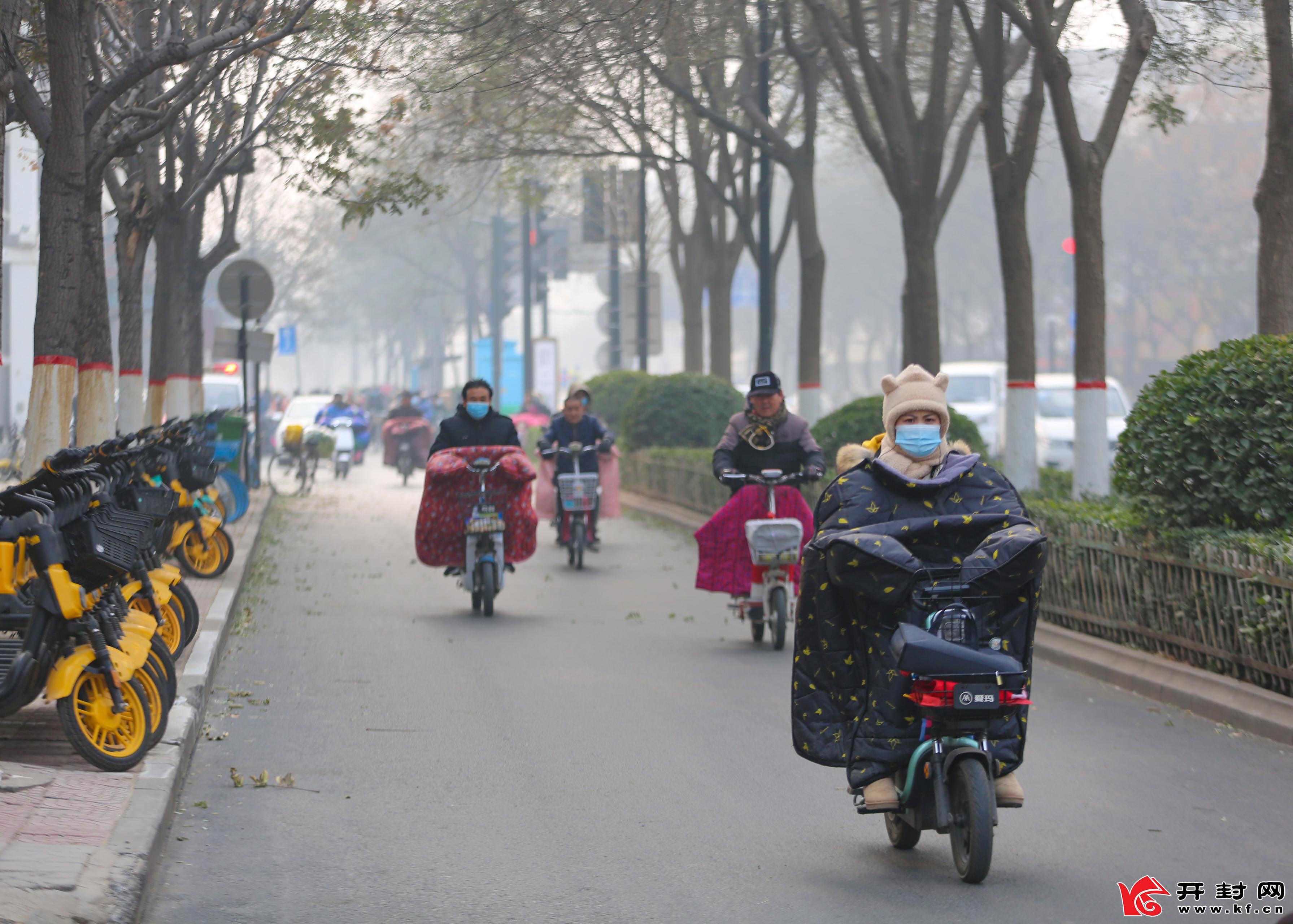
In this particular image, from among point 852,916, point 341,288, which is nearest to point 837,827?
point 852,916

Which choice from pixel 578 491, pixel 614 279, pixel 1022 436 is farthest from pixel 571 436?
pixel 614 279

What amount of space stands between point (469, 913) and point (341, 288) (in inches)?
3057

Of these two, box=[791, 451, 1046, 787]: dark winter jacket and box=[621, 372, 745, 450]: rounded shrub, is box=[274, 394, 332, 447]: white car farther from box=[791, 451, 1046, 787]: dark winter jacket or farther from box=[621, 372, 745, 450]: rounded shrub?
box=[791, 451, 1046, 787]: dark winter jacket

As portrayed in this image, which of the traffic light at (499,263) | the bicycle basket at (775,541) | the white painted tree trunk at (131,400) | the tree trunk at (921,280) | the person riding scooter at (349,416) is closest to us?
the bicycle basket at (775,541)

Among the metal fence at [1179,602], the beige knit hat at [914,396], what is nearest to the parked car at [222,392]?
the metal fence at [1179,602]

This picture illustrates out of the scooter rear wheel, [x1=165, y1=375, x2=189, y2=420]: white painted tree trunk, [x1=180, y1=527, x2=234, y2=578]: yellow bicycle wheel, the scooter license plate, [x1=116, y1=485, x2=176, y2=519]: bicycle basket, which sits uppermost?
[x1=165, y1=375, x2=189, y2=420]: white painted tree trunk

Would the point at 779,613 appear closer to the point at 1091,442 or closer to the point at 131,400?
the point at 1091,442

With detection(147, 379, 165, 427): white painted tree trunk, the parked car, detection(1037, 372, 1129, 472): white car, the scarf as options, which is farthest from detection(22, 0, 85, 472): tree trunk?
the parked car

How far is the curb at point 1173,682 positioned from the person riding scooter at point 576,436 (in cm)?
626

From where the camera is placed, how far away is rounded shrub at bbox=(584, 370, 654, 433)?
2819 cm

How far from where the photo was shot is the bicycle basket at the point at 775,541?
9984 mm

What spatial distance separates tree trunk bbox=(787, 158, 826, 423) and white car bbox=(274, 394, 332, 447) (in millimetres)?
18424

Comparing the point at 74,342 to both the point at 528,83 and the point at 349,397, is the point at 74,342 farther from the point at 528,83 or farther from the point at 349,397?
the point at 349,397

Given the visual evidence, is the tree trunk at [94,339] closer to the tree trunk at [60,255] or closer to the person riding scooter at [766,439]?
the tree trunk at [60,255]
